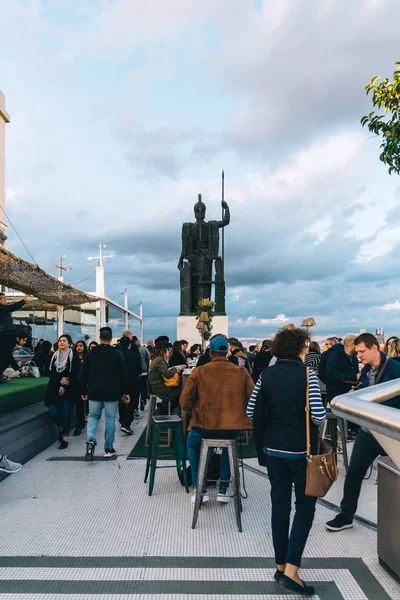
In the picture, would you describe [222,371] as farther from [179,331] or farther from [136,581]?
[179,331]

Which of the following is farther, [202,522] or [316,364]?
[316,364]

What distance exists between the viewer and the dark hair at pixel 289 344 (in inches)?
126

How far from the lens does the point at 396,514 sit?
311 cm

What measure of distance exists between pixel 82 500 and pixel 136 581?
1.84m

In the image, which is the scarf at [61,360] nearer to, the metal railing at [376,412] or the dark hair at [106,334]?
the dark hair at [106,334]

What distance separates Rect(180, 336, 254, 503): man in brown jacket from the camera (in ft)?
13.8

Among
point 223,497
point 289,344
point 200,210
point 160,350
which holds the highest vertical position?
point 200,210

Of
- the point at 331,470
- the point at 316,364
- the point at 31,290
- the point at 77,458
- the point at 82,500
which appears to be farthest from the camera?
the point at 31,290

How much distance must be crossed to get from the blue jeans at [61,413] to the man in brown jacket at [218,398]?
3364 mm

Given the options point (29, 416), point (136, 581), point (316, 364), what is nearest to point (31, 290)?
point (29, 416)

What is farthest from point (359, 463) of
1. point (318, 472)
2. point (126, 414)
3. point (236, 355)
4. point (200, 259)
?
point (200, 259)

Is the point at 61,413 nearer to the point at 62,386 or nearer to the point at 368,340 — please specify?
the point at 62,386

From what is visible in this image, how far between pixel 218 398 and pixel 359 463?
1221 millimetres

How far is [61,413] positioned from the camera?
7191 mm
